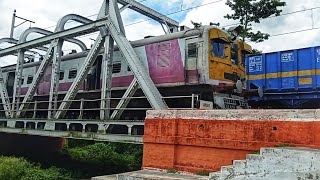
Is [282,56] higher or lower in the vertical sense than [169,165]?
higher

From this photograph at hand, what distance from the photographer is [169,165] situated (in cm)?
779

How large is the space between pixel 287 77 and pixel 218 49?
621 centimetres

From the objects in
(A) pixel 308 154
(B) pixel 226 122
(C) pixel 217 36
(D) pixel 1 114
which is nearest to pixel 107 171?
(D) pixel 1 114

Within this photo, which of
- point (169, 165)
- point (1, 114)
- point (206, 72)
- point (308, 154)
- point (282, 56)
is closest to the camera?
point (308, 154)

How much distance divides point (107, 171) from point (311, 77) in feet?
37.3

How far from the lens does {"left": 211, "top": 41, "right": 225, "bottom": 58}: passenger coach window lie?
35.2ft

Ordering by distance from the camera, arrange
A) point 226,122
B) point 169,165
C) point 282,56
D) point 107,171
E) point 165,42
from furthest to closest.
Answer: point 107,171 → point 282,56 → point 165,42 → point 169,165 → point 226,122

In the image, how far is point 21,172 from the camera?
14.7 metres

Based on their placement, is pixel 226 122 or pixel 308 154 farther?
pixel 226 122

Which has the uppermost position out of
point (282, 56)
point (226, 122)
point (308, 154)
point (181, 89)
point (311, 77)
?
point (282, 56)

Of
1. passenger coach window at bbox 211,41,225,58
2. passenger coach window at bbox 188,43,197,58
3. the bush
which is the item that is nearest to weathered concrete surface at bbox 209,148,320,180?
passenger coach window at bbox 188,43,197,58

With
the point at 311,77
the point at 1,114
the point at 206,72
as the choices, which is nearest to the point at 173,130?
the point at 206,72

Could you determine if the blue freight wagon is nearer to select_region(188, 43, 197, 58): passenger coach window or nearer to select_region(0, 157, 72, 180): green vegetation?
select_region(188, 43, 197, 58): passenger coach window

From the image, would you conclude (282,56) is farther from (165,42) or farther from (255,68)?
(165,42)
